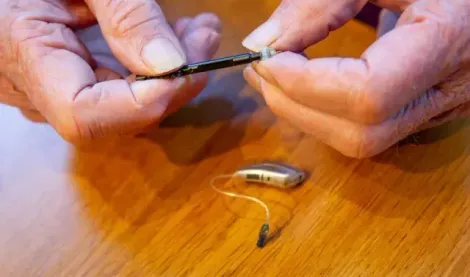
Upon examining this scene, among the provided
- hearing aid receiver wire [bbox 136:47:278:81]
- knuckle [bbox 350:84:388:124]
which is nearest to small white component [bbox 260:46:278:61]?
hearing aid receiver wire [bbox 136:47:278:81]

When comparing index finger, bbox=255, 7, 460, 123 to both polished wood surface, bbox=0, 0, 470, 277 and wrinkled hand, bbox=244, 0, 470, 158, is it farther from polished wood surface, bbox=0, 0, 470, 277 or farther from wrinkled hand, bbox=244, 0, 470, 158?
polished wood surface, bbox=0, 0, 470, 277

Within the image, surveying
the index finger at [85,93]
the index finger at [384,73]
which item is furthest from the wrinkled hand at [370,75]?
the index finger at [85,93]

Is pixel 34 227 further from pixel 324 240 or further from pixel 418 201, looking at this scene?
pixel 418 201

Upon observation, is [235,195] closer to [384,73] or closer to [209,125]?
[209,125]

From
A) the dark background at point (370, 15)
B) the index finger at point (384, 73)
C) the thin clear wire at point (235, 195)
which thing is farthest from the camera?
the dark background at point (370, 15)

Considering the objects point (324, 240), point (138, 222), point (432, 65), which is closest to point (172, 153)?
point (138, 222)

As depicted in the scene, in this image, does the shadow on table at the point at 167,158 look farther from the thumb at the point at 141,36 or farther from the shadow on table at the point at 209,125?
the thumb at the point at 141,36
